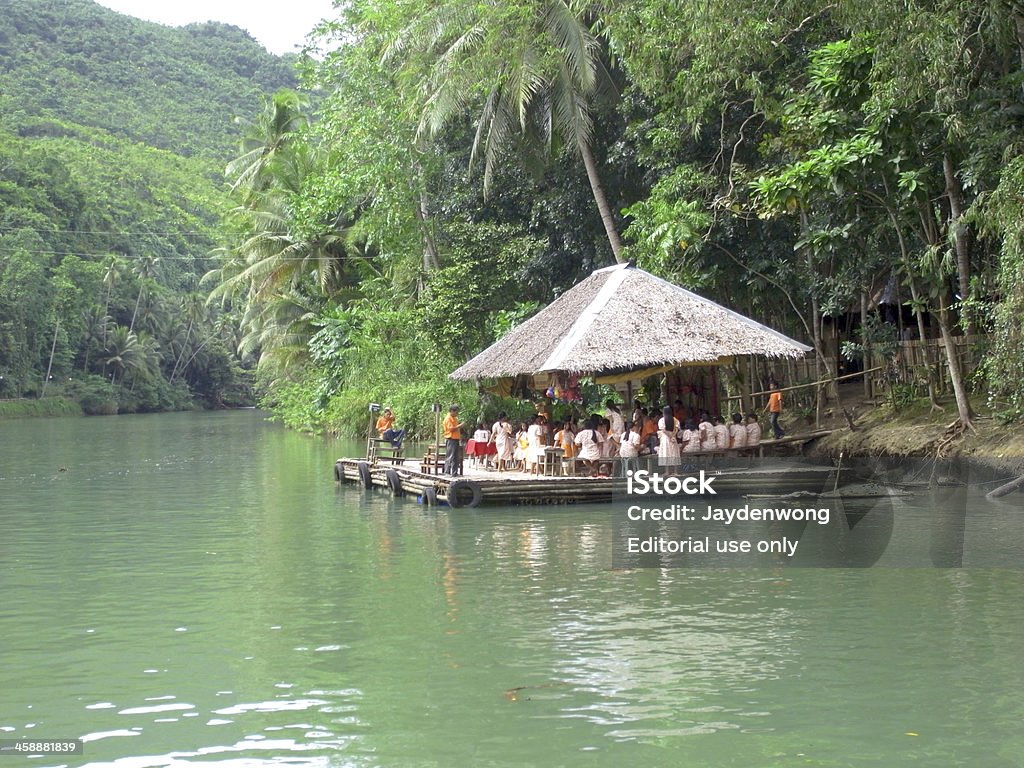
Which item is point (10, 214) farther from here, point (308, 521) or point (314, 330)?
point (308, 521)

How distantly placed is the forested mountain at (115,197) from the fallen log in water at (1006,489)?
3952 centimetres

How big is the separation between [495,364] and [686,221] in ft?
14.2

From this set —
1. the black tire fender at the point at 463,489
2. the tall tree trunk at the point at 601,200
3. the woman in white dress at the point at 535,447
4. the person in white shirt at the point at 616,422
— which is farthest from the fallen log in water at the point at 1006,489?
the tall tree trunk at the point at 601,200

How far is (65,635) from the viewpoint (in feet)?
29.1

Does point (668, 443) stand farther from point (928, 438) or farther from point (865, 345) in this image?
point (865, 345)

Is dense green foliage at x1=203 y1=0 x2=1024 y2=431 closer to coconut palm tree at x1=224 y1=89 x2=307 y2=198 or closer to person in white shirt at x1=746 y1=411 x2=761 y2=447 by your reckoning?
person in white shirt at x1=746 y1=411 x2=761 y2=447

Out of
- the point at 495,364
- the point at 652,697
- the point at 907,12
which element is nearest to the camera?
the point at 652,697

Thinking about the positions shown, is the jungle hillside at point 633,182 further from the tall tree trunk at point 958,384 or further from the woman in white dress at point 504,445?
the woman in white dress at point 504,445

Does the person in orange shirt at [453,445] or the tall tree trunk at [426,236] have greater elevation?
the tall tree trunk at [426,236]

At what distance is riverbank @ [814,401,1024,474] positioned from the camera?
16.2 meters

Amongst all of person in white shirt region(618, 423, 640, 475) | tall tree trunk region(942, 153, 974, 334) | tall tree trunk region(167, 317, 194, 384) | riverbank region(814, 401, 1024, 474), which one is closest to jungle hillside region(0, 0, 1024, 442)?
tall tree trunk region(942, 153, 974, 334)

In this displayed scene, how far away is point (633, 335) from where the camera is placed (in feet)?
54.9

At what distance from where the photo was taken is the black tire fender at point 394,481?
761 inches

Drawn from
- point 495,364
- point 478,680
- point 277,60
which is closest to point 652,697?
point 478,680
